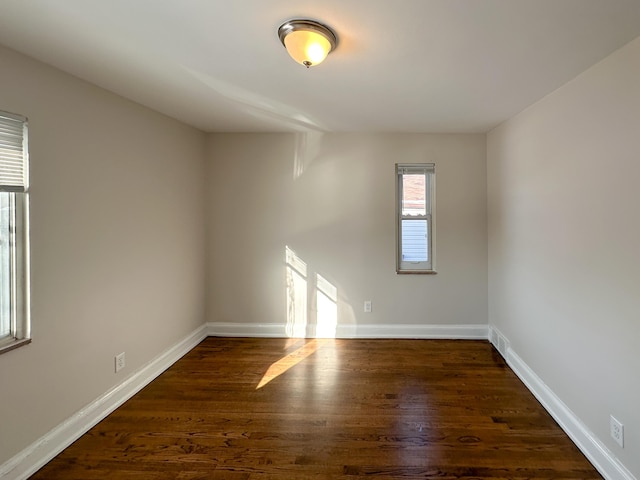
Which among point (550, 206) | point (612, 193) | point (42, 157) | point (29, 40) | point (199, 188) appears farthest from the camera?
point (199, 188)

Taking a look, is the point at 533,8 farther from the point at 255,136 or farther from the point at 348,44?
the point at 255,136

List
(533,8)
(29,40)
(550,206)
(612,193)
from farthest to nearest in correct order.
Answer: (550,206), (612,193), (29,40), (533,8)

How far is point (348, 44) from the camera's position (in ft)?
5.87

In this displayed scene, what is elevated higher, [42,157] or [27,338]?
[42,157]

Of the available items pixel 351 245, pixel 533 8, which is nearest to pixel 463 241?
pixel 351 245

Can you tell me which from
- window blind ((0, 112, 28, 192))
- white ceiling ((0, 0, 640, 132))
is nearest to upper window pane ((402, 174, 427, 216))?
white ceiling ((0, 0, 640, 132))

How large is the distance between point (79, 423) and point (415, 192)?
3648mm

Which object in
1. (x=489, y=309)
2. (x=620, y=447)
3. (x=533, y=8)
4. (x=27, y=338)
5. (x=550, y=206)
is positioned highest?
(x=533, y=8)

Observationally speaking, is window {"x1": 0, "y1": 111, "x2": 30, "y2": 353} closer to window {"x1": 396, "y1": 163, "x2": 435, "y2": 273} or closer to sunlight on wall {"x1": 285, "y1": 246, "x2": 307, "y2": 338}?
sunlight on wall {"x1": 285, "y1": 246, "x2": 307, "y2": 338}

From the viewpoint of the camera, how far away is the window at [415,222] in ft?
12.7

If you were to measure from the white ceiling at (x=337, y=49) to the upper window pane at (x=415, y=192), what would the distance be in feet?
3.53

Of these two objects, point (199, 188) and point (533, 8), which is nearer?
point (533, 8)

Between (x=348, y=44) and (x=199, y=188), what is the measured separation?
2.55 metres

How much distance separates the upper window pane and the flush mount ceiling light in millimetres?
2359
